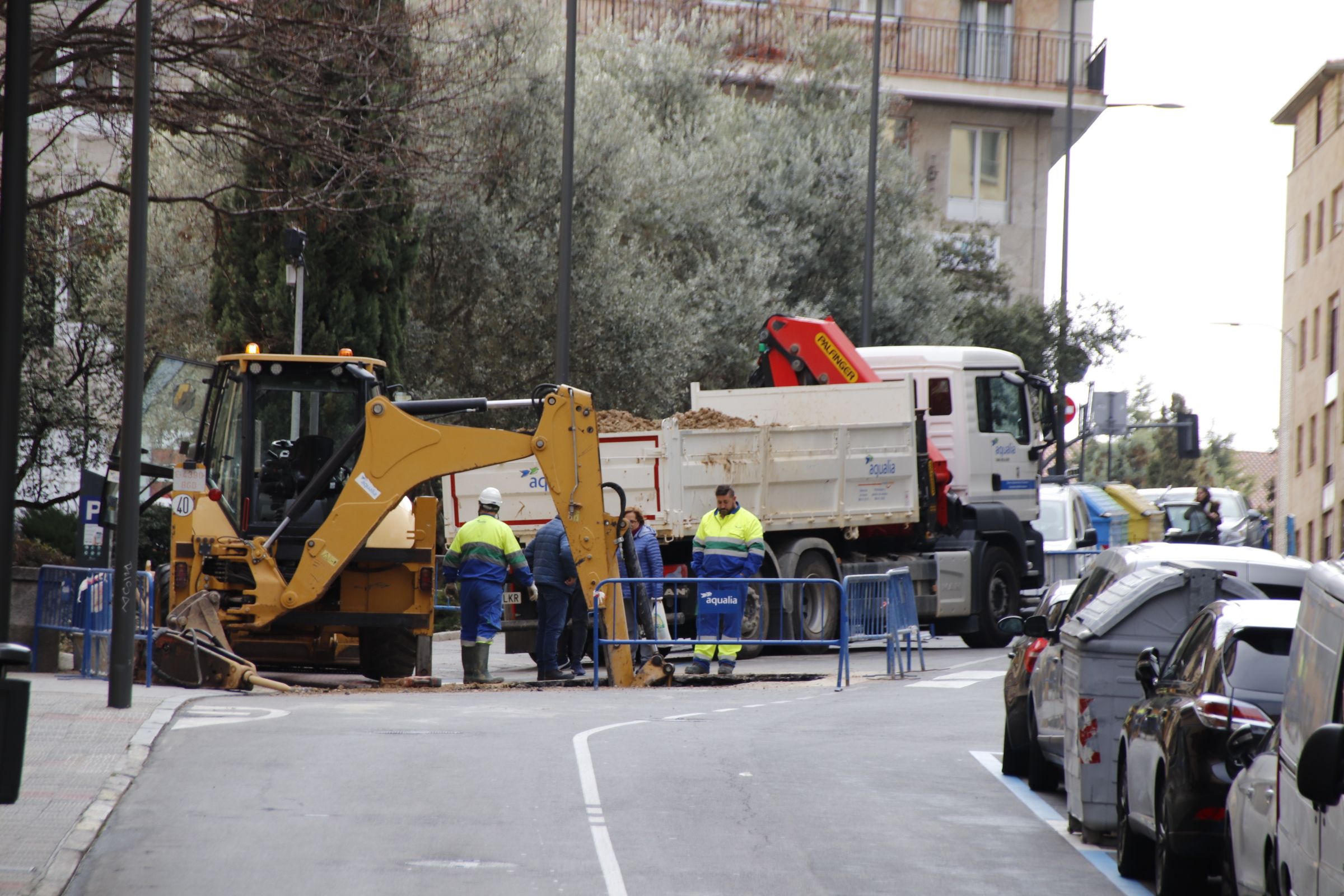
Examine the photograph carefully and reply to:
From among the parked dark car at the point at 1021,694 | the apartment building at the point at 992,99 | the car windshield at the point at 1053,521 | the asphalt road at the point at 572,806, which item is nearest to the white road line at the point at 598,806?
the asphalt road at the point at 572,806

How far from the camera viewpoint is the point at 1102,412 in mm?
41938

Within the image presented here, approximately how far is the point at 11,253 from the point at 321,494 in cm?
904

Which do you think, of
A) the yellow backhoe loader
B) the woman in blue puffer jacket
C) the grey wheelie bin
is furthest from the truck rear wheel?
the grey wheelie bin

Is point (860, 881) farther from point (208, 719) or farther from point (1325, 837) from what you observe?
point (208, 719)

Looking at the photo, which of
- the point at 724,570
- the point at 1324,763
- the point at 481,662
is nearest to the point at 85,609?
the point at 481,662

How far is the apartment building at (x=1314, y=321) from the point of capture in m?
53.6

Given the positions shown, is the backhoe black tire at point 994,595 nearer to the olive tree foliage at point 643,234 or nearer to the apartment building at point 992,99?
the olive tree foliage at point 643,234

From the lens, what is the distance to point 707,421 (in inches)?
825

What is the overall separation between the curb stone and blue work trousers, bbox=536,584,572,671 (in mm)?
5015

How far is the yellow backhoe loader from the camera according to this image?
1647cm

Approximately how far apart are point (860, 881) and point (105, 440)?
2268 cm

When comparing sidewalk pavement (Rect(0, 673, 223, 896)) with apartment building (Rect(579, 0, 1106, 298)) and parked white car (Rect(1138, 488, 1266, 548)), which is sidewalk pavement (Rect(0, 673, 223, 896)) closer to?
parked white car (Rect(1138, 488, 1266, 548))

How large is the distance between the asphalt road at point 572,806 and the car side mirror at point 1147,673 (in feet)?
3.01

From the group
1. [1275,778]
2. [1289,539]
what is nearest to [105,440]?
[1275,778]
